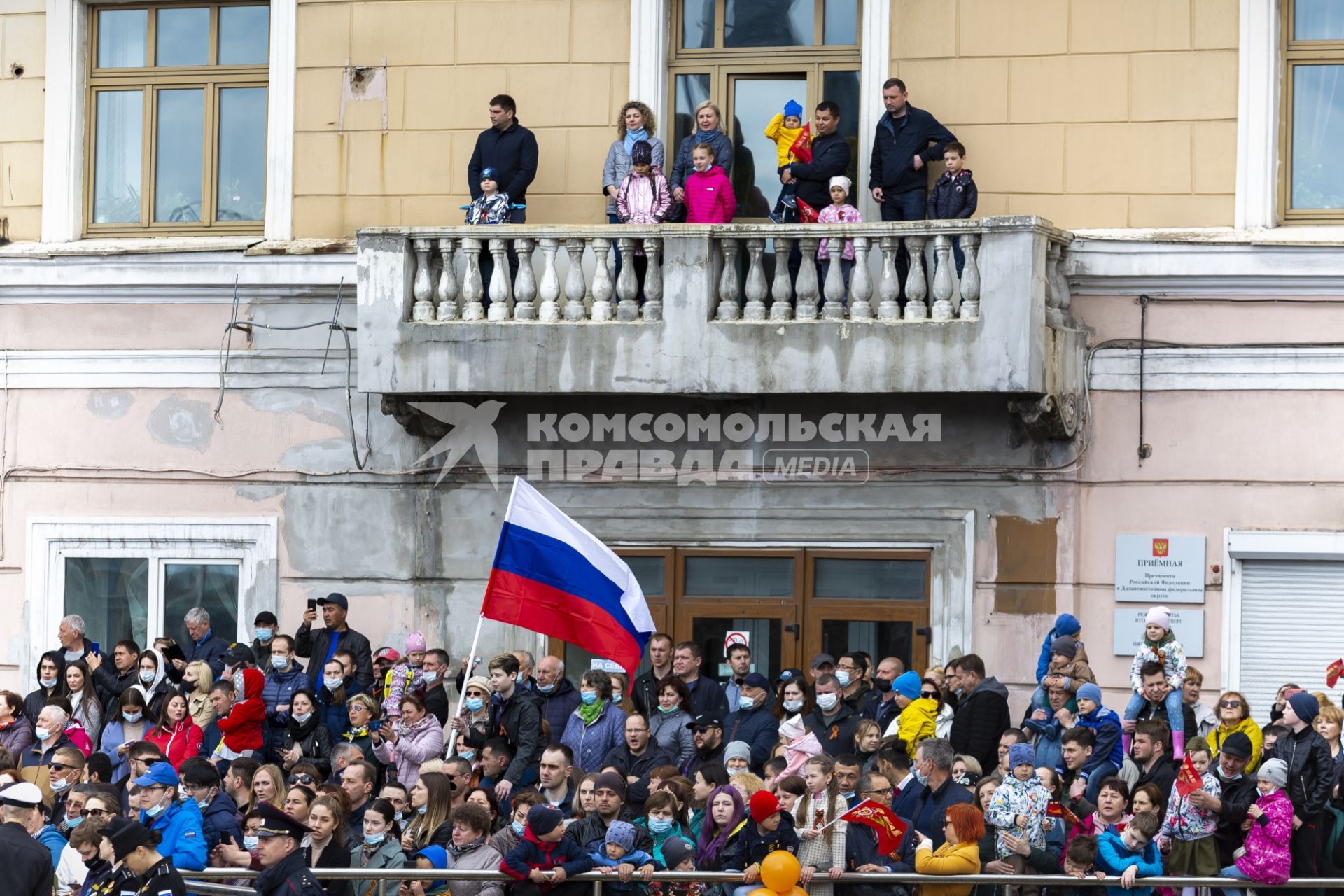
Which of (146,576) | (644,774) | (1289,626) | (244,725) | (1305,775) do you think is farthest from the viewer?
(146,576)

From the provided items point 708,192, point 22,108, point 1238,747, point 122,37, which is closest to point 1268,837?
Result: point 1238,747

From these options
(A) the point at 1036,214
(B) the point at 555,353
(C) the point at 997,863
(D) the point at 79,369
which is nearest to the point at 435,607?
(B) the point at 555,353

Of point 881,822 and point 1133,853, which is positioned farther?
point 881,822

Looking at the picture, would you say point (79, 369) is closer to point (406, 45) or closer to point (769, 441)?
point (406, 45)

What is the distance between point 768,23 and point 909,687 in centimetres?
618

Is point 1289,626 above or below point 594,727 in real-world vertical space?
above

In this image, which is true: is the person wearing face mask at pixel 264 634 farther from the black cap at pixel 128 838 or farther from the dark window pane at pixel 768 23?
the dark window pane at pixel 768 23

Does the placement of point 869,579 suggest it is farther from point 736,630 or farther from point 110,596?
point 110,596

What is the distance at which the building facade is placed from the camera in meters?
16.0

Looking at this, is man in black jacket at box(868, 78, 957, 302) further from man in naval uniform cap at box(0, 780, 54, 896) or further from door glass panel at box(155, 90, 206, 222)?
man in naval uniform cap at box(0, 780, 54, 896)

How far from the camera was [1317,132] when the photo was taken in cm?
1652

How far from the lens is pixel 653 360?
16.2 metres

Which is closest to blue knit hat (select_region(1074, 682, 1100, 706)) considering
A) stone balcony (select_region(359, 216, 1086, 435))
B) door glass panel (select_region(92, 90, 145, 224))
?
stone balcony (select_region(359, 216, 1086, 435))

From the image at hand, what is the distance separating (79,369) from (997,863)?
9.88 metres
